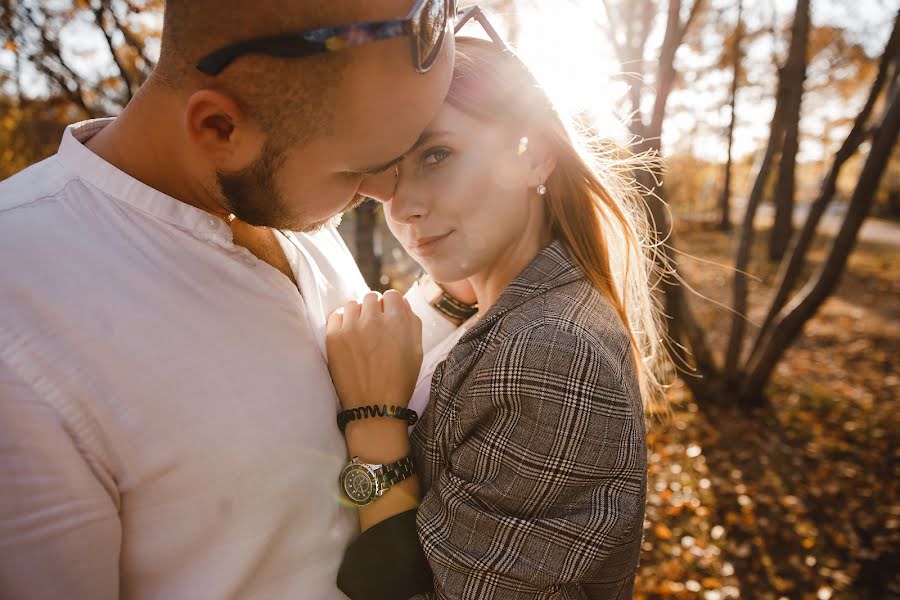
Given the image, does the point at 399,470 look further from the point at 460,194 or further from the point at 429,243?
the point at 460,194

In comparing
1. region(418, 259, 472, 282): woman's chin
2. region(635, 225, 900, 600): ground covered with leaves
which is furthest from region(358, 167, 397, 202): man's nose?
region(635, 225, 900, 600): ground covered with leaves

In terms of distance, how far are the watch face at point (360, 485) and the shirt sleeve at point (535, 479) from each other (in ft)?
0.57

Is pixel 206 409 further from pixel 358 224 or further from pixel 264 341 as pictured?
pixel 358 224

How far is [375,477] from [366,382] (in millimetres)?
285

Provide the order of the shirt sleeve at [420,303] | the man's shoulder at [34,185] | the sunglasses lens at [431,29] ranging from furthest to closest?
the shirt sleeve at [420,303], the sunglasses lens at [431,29], the man's shoulder at [34,185]

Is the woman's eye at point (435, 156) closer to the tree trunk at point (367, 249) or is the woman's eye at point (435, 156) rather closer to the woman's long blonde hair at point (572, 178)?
the woman's long blonde hair at point (572, 178)

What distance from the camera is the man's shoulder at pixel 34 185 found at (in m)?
1.24

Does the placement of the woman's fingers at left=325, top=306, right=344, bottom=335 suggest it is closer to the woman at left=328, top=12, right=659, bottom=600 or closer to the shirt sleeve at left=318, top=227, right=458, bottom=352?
the woman at left=328, top=12, right=659, bottom=600

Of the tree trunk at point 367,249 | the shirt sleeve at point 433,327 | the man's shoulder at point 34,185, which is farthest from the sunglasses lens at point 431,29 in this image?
the tree trunk at point 367,249

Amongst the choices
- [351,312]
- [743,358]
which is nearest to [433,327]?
[351,312]

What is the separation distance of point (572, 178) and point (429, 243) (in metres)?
0.64

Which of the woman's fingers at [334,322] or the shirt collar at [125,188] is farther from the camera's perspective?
the woman's fingers at [334,322]

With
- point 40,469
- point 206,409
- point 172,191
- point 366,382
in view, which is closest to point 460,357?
point 366,382

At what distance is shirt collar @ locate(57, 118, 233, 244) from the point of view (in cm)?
134
